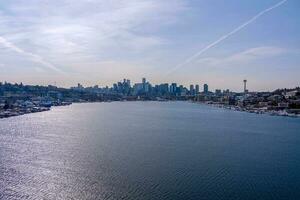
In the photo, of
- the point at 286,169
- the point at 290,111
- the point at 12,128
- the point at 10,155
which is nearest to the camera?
the point at 286,169

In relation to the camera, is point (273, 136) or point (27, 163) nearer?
point (27, 163)

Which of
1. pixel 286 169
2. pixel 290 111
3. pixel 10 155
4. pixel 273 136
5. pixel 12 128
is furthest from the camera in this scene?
pixel 290 111

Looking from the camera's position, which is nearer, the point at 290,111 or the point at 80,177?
the point at 80,177

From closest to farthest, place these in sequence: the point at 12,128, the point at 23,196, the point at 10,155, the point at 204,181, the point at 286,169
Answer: the point at 23,196 → the point at 204,181 → the point at 286,169 → the point at 10,155 → the point at 12,128

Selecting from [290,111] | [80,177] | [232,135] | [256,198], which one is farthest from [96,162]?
[290,111]

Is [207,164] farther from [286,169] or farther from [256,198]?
[256,198]

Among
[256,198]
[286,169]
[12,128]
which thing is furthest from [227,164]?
[12,128]

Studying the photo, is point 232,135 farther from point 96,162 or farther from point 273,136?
point 96,162

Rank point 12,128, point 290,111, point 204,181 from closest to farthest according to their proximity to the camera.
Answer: point 204,181 < point 12,128 < point 290,111
